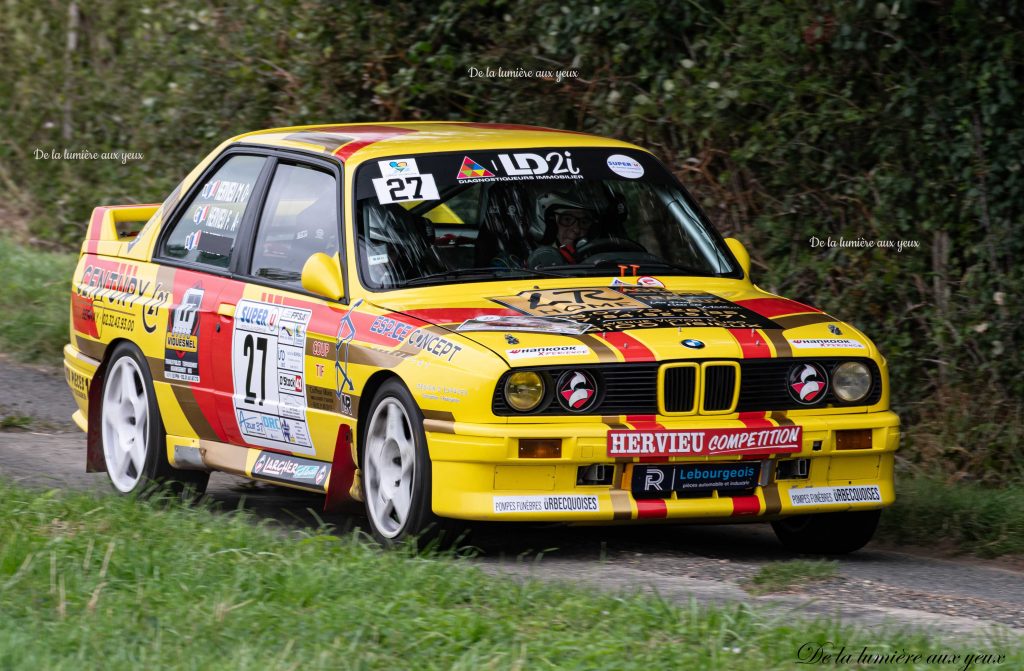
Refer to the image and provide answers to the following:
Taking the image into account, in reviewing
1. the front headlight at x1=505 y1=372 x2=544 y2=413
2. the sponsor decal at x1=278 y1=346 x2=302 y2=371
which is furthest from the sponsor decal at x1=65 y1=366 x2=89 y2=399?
the front headlight at x1=505 y1=372 x2=544 y2=413

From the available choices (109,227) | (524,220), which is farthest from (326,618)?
(109,227)

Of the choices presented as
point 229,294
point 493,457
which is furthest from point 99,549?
point 229,294

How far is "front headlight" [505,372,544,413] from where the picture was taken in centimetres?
615

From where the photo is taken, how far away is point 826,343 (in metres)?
6.59

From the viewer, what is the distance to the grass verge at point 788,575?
19.2 feet

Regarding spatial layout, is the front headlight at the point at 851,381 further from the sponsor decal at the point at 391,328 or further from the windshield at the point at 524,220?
the sponsor decal at the point at 391,328

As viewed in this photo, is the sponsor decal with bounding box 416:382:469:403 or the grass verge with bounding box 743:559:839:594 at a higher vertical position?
the sponsor decal with bounding box 416:382:469:403

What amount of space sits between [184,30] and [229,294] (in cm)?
1005

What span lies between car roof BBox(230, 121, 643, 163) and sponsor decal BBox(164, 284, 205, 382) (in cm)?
84

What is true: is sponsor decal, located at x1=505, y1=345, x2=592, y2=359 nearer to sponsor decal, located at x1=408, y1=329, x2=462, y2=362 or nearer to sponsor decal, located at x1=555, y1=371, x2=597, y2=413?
sponsor decal, located at x1=555, y1=371, x2=597, y2=413

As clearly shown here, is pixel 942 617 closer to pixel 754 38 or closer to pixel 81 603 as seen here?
pixel 81 603

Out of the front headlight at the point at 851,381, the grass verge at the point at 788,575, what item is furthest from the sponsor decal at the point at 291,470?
the front headlight at the point at 851,381

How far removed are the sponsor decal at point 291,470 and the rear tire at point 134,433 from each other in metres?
0.76

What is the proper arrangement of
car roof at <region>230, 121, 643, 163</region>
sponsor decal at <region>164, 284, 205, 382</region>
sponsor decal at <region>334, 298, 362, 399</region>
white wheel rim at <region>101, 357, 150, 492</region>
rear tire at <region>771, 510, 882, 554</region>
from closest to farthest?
sponsor decal at <region>334, 298, 362, 399</region> → rear tire at <region>771, 510, 882, 554</region> → car roof at <region>230, 121, 643, 163</region> → sponsor decal at <region>164, 284, 205, 382</region> → white wheel rim at <region>101, 357, 150, 492</region>
